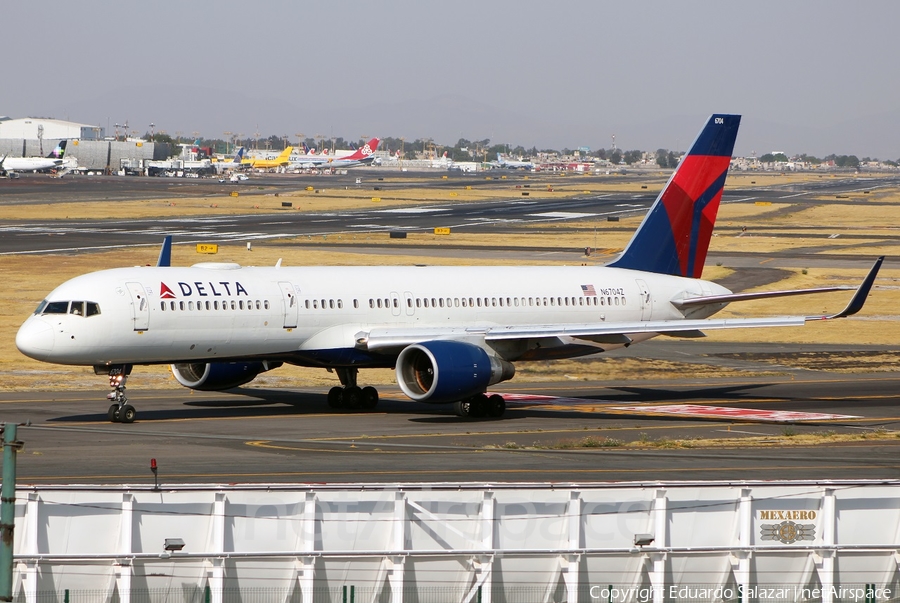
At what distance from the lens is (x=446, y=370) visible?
136 feet

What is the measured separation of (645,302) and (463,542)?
3041 centimetres

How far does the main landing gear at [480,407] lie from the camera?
4428cm

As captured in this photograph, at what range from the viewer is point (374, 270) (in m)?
46.5

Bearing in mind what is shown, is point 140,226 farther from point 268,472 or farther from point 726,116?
point 268,472

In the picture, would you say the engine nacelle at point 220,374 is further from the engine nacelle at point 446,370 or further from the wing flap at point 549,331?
the engine nacelle at point 446,370

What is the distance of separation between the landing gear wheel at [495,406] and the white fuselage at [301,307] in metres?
2.65

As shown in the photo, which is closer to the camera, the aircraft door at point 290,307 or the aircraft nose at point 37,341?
the aircraft nose at point 37,341

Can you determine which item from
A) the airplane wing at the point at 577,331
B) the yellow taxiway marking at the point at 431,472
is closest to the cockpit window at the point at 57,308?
the yellow taxiway marking at the point at 431,472

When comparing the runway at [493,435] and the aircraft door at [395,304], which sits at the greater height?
the aircraft door at [395,304]

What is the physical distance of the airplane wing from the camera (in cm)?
4334

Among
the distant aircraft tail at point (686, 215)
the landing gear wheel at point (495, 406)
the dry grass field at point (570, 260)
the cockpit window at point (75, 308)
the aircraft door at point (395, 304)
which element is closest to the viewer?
the cockpit window at point (75, 308)

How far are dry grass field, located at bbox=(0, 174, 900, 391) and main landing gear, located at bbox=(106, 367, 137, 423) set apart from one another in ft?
32.3

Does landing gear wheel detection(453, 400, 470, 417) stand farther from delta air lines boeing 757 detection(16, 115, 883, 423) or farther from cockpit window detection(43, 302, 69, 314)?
cockpit window detection(43, 302, 69, 314)

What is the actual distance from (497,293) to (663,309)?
7930 millimetres
